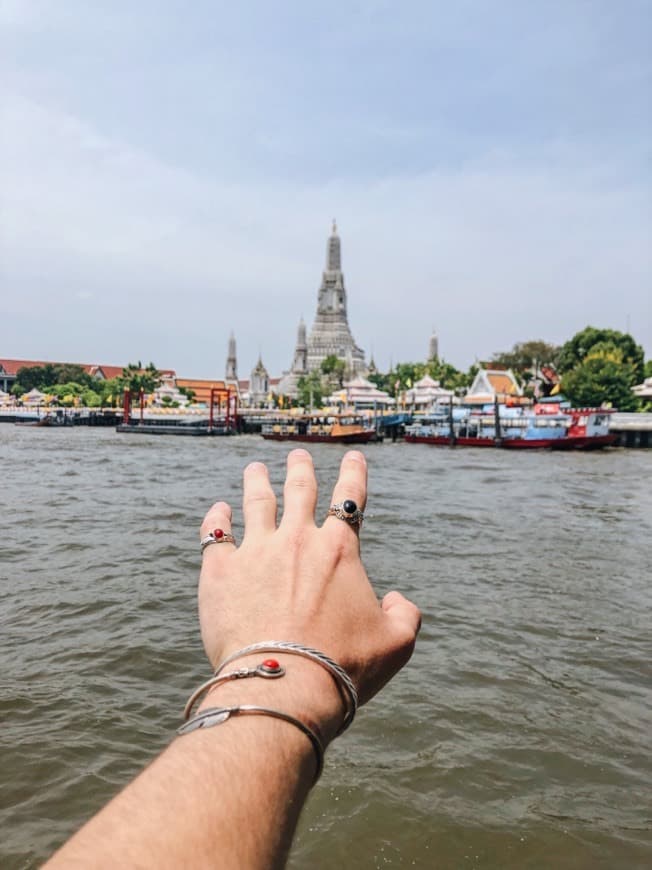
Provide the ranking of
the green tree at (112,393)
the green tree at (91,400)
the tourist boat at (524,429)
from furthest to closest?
the green tree at (112,393), the green tree at (91,400), the tourist boat at (524,429)

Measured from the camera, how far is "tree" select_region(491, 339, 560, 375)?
59.1 meters

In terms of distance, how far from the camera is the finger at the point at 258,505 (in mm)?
1227

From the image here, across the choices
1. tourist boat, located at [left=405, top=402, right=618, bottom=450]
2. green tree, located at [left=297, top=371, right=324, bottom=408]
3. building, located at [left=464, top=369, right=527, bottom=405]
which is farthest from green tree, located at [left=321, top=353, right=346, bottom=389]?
tourist boat, located at [left=405, top=402, right=618, bottom=450]

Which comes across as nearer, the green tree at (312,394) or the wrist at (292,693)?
the wrist at (292,693)

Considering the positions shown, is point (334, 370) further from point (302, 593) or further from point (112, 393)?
point (302, 593)

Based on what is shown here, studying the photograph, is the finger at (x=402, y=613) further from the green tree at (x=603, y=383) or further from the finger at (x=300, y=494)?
the green tree at (x=603, y=383)

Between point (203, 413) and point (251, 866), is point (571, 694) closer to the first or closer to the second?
point (251, 866)

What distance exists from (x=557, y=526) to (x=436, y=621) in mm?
5531

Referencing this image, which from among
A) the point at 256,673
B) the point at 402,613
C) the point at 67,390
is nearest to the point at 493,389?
the point at 67,390

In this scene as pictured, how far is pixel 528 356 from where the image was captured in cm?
6006

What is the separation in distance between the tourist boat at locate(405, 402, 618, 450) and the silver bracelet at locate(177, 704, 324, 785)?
33877 mm

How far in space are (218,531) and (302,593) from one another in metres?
0.27

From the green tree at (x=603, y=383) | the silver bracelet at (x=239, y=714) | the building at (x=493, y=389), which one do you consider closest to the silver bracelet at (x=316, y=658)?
the silver bracelet at (x=239, y=714)

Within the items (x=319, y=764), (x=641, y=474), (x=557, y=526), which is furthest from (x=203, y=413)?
(x=319, y=764)
